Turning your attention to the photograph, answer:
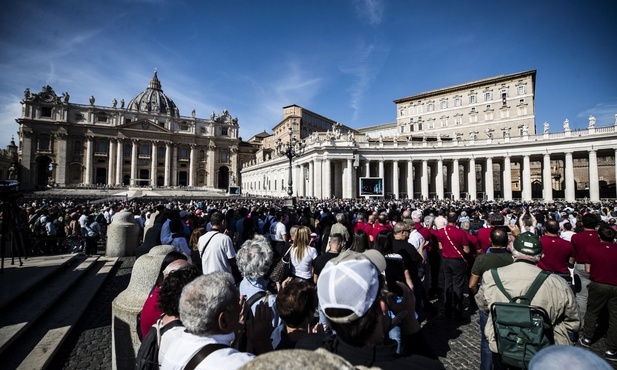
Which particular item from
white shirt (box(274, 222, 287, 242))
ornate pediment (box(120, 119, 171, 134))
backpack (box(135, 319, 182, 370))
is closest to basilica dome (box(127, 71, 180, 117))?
ornate pediment (box(120, 119, 171, 134))

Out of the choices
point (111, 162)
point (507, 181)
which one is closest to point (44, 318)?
point (507, 181)

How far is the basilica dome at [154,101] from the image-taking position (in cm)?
7819

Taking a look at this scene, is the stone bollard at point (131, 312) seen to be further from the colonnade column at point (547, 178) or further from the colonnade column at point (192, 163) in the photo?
the colonnade column at point (192, 163)

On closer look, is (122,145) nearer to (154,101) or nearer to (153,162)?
→ (153,162)

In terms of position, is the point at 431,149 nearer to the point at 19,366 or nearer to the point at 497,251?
the point at 497,251

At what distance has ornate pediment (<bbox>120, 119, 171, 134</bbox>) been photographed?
65.8m

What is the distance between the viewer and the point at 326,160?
3744 centimetres

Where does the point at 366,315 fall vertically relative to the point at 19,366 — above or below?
above

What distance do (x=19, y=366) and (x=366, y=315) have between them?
4.75 m

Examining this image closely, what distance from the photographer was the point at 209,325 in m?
1.66

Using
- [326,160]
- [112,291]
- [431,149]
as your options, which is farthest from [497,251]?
[431,149]

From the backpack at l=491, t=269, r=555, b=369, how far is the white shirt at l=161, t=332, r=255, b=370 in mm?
2176

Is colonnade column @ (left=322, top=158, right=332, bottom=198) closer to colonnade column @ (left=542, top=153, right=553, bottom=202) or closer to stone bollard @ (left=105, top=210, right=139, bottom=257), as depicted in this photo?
colonnade column @ (left=542, top=153, right=553, bottom=202)

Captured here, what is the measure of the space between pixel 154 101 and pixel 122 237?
83907 mm
